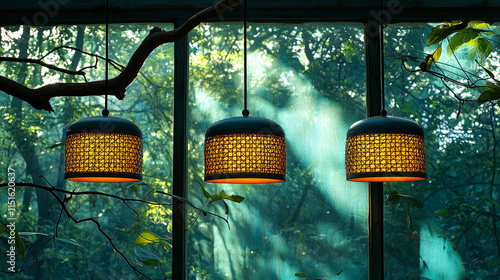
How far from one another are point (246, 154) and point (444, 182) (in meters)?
1.63

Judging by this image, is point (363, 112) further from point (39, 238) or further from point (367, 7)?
point (39, 238)

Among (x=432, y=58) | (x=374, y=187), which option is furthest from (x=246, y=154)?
(x=374, y=187)

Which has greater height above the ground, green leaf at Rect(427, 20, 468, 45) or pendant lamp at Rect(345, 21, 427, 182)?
green leaf at Rect(427, 20, 468, 45)

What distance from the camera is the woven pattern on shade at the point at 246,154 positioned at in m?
1.68

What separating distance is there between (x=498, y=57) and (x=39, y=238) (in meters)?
2.67

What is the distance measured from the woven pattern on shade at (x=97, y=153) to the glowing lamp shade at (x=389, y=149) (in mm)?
796

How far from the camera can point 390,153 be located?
180 cm

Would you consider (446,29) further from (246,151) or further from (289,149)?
(289,149)

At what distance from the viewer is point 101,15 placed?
2.99 m

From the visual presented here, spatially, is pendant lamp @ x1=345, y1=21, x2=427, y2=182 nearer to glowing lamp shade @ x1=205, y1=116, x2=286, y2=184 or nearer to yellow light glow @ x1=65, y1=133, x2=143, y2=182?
glowing lamp shade @ x1=205, y1=116, x2=286, y2=184

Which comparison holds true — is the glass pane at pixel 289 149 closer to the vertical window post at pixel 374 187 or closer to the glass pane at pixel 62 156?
the vertical window post at pixel 374 187

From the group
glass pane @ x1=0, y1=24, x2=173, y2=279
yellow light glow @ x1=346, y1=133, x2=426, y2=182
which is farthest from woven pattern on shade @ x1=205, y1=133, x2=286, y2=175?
glass pane @ x1=0, y1=24, x2=173, y2=279

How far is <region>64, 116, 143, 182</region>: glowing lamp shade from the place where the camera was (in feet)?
5.73

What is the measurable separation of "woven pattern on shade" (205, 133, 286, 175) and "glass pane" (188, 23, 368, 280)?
1.16m
